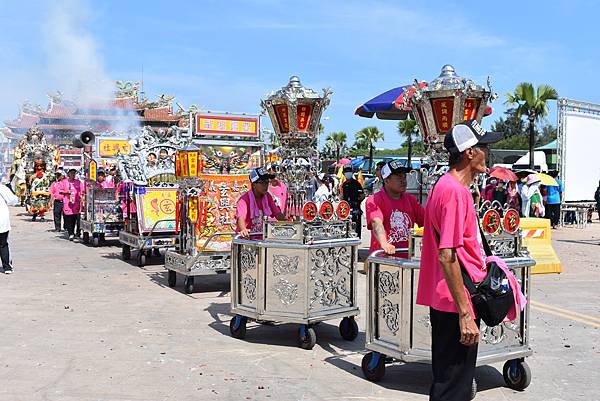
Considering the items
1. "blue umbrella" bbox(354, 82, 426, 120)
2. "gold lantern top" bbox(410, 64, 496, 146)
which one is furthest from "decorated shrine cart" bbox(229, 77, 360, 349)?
"blue umbrella" bbox(354, 82, 426, 120)

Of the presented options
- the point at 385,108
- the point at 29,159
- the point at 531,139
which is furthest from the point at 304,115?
the point at 29,159

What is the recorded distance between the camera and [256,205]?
7.08 m

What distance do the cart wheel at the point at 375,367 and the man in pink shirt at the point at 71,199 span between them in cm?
1258

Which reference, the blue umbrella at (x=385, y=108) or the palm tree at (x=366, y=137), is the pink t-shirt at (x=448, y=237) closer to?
the blue umbrella at (x=385, y=108)

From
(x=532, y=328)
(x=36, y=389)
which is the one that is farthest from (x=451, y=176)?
(x=532, y=328)

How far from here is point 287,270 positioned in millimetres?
6266

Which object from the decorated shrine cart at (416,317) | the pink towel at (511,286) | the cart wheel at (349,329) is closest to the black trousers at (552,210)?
the cart wheel at (349,329)

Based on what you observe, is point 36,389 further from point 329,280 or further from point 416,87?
point 416,87

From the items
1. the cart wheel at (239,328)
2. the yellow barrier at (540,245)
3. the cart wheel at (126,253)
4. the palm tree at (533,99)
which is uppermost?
the palm tree at (533,99)

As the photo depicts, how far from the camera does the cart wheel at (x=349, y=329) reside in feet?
21.5

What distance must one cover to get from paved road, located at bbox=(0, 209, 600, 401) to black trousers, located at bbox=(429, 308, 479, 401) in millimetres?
1455

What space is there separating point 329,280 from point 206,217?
169 inches

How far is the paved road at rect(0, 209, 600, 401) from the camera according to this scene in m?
4.97

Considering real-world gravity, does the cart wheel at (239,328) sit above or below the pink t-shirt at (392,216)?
below
